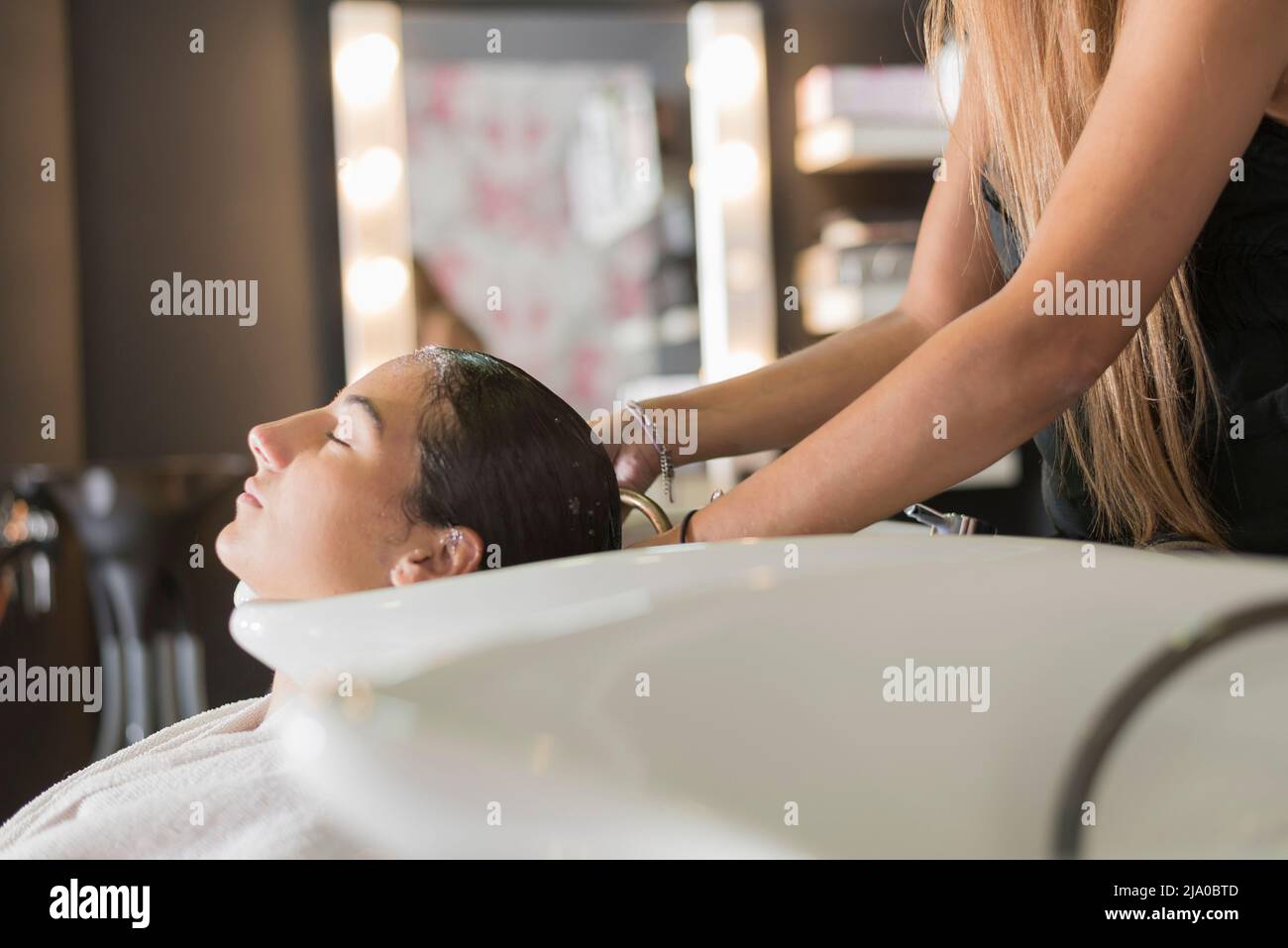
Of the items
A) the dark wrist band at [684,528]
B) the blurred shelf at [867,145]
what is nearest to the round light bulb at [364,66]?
the blurred shelf at [867,145]

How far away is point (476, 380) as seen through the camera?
93 cm

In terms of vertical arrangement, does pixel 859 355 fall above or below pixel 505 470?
above

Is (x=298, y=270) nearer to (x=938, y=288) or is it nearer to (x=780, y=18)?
(x=780, y=18)

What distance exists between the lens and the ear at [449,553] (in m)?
0.88

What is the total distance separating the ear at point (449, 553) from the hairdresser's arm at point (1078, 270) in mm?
237

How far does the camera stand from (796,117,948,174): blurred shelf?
122 inches

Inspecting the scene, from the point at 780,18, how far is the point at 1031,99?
2452 millimetres
